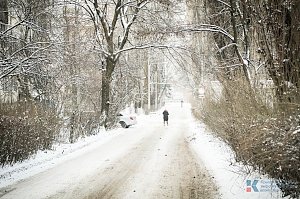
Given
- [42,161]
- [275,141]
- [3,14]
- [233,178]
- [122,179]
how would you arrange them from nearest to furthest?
[275,141] → [233,178] → [122,179] → [42,161] → [3,14]

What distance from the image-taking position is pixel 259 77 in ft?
29.0

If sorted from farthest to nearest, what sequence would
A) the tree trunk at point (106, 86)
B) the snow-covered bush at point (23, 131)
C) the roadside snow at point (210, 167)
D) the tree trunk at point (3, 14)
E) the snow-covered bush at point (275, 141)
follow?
the tree trunk at point (106, 86)
the tree trunk at point (3, 14)
the snow-covered bush at point (23, 131)
the roadside snow at point (210, 167)
the snow-covered bush at point (275, 141)

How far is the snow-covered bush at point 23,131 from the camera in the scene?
410 inches

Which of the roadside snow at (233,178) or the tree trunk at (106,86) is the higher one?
the tree trunk at (106,86)

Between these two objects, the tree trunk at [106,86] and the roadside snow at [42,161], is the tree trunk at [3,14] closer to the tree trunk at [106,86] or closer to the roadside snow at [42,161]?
the roadside snow at [42,161]

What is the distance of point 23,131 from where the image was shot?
37.1ft

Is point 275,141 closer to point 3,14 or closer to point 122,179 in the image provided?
point 122,179

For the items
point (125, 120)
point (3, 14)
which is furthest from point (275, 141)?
point (125, 120)

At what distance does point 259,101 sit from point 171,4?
15.3 m

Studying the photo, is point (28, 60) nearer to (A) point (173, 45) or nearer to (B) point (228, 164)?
(B) point (228, 164)

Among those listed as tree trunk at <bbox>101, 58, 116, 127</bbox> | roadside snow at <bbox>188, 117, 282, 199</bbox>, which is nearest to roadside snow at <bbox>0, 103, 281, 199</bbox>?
roadside snow at <bbox>188, 117, 282, 199</bbox>

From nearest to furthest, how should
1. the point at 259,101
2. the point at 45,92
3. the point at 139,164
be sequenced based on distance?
the point at 259,101
the point at 139,164
the point at 45,92

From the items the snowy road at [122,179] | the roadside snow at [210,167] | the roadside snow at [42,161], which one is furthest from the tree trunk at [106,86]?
the snowy road at [122,179]

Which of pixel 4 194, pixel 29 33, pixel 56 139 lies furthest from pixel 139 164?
pixel 29 33
